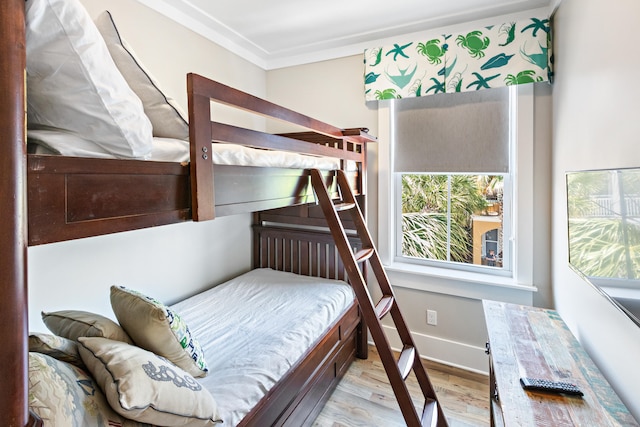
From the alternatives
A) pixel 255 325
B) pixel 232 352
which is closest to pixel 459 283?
pixel 255 325

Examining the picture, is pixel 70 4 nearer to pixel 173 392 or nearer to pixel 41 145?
pixel 41 145

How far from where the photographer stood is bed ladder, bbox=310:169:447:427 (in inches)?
57.6

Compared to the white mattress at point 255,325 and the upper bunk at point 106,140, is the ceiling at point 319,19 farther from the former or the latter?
the white mattress at point 255,325

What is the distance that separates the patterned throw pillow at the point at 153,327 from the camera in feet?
3.90

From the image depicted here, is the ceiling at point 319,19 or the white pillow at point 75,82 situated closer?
the white pillow at point 75,82

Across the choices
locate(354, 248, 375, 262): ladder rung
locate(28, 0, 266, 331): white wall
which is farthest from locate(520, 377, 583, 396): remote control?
locate(28, 0, 266, 331): white wall

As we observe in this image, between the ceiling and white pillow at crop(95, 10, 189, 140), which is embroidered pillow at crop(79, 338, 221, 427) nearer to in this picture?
white pillow at crop(95, 10, 189, 140)

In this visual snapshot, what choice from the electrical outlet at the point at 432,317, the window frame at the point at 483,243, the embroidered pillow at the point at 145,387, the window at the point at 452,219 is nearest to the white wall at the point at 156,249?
the embroidered pillow at the point at 145,387

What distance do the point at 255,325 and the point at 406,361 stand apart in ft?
2.84

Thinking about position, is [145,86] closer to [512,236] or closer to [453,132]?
[453,132]

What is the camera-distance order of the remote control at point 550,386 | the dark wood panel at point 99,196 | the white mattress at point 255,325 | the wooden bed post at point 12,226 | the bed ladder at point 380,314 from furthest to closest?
the bed ladder at point 380,314 → the white mattress at point 255,325 → the remote control at point 550,386 → the dark wood panel at point 99,196 → the wooden bed post at point 12,226

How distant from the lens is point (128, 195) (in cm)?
86

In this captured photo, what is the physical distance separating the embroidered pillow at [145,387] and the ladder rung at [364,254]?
97 cm

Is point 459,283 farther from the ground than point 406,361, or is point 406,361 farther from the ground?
point 459,283
